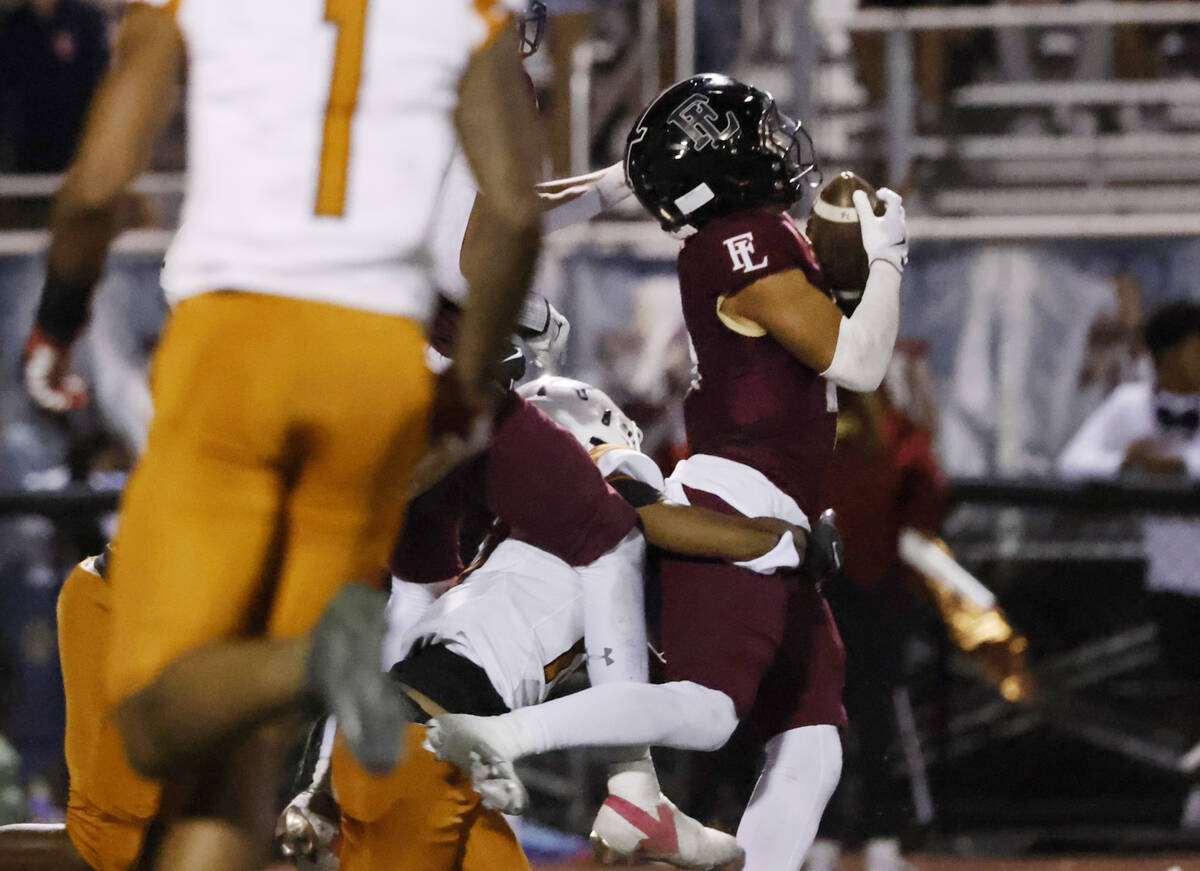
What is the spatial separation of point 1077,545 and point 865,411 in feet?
4.58

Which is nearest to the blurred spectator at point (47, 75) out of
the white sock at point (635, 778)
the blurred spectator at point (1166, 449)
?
the blurred spectator at point (1166, 449)

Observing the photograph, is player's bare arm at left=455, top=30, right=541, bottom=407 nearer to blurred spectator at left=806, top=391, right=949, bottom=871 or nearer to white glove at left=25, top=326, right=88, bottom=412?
white glove at left=25, top=326, right=88, bottom=412

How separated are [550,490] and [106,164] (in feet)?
3.48

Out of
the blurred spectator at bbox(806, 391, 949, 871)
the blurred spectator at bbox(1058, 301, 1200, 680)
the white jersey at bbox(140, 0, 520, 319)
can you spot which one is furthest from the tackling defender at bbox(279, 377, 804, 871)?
the blurred spectator at bbox(1058, 301, 1200, 680)

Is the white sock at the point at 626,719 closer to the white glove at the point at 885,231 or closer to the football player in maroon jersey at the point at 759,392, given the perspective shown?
the football player in maroon jersey at the point at 759,392

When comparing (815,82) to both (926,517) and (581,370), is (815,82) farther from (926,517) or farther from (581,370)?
(926,517)

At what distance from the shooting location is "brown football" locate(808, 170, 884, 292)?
335 cm

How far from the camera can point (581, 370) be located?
22.4ft

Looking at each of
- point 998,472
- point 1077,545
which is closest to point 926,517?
point 1077,545

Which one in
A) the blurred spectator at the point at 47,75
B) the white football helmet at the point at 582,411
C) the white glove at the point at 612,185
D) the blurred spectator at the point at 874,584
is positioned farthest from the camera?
the blurred spectator at the point at 47,75

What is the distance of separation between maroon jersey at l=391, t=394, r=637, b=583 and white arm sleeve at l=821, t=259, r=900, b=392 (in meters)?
0.44

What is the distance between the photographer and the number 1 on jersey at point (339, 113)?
87.7 inches

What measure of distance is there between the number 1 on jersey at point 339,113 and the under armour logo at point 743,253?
1.05m

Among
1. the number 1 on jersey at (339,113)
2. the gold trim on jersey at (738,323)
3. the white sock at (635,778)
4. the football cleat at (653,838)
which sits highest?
the number 1 on jersey at (339,113)
